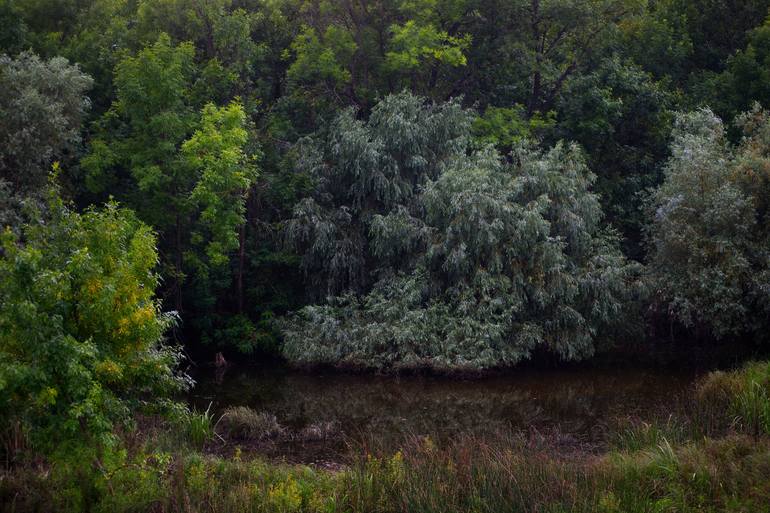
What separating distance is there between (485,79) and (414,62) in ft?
15.9

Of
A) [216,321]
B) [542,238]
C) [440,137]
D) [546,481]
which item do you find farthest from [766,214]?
[216,321]

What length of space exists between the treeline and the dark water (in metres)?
0.81

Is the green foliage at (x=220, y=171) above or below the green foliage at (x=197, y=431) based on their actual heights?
above

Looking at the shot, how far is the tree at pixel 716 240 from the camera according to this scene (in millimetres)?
20328

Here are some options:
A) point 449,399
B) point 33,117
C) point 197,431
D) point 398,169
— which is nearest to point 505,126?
point 398,169

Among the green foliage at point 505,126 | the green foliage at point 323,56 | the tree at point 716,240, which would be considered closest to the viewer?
the tree at point 716,240

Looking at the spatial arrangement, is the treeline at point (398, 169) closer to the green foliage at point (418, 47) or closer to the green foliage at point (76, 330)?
the green foliage at point (418, 47)

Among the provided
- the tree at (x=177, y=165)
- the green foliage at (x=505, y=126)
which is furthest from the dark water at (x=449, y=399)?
the green foliage at (x=505, y=126)

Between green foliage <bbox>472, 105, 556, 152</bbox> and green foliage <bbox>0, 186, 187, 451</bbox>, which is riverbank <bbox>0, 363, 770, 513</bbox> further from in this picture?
green foliage <bbox>472, 105, 556, 152</bbox>

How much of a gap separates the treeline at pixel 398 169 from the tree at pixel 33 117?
7cm

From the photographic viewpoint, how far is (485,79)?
96.1 feet

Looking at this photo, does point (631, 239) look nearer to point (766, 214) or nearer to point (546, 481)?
point (766, 214)

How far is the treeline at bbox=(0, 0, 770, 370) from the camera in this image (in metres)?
20.8

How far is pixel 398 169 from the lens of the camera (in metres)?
23.7
